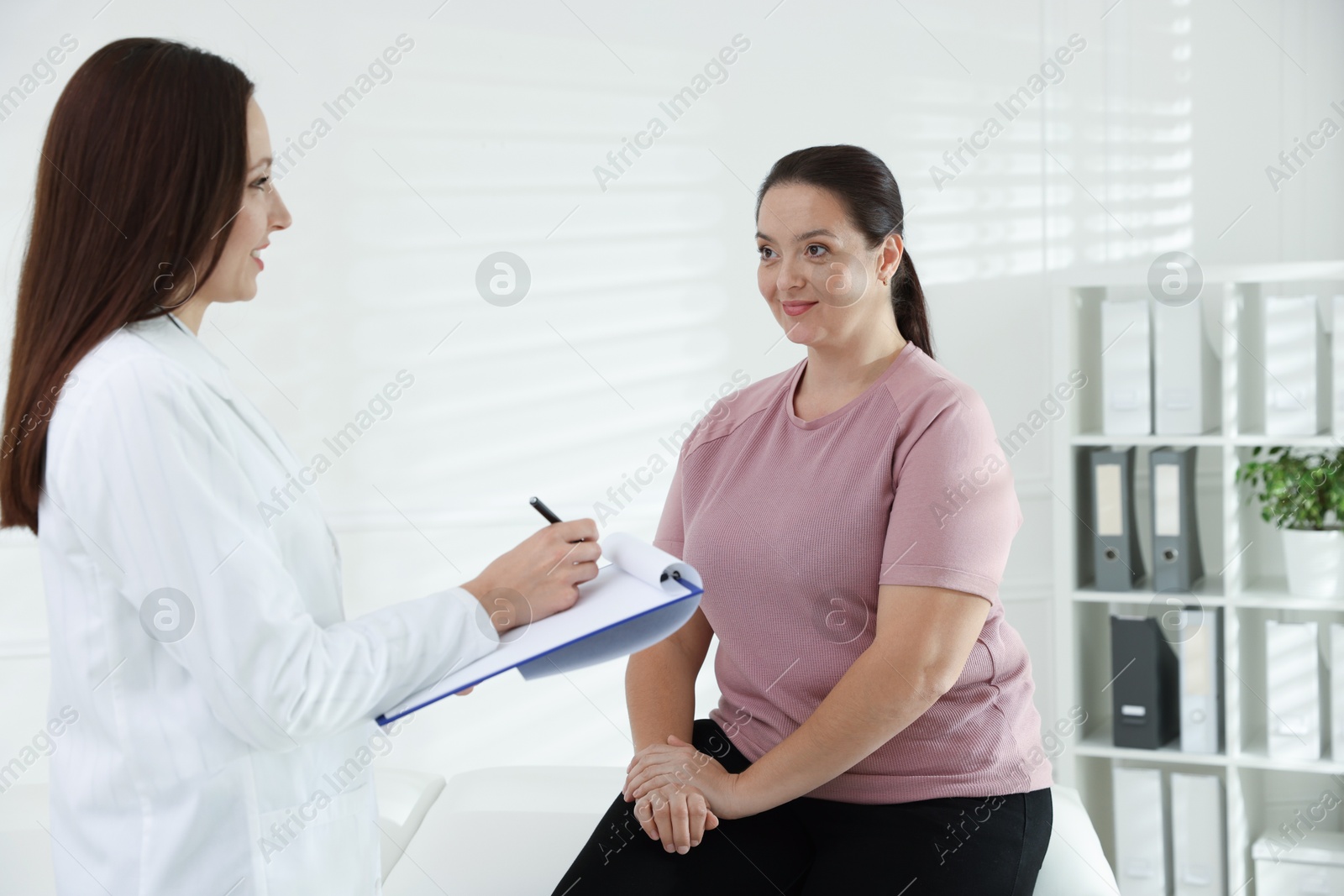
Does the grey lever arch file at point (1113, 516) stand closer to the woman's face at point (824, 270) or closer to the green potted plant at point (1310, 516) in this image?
the green potted plant at point (1310, 516)

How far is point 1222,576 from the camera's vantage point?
8.18 ft

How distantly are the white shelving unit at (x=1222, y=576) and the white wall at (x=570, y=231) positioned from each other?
0.83 feet

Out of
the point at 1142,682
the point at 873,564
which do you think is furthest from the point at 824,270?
the point at 1142,682

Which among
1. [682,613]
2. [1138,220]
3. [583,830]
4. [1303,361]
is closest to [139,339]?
[682,613]

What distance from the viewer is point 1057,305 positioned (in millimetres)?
2518

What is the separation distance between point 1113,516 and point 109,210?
2.27 meters

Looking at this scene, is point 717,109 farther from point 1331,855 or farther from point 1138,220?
point 1331,855

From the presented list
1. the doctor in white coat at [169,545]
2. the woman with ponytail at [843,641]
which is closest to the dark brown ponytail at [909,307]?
the woman with ponytail at [843,641]

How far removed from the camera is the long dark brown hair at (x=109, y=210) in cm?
93

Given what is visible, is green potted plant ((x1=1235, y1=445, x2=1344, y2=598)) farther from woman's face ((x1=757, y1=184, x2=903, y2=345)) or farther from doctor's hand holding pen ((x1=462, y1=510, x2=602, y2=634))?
doctor's hand holding pen ((x1=462, y1=510, x2=602, y2=634))

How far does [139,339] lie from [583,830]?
3.55 feet

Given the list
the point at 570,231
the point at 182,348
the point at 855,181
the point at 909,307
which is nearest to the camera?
the point at 182,348

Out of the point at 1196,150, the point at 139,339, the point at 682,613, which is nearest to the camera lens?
the point at 139,339

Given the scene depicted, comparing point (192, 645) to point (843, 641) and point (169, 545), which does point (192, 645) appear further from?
point (843, 641)
